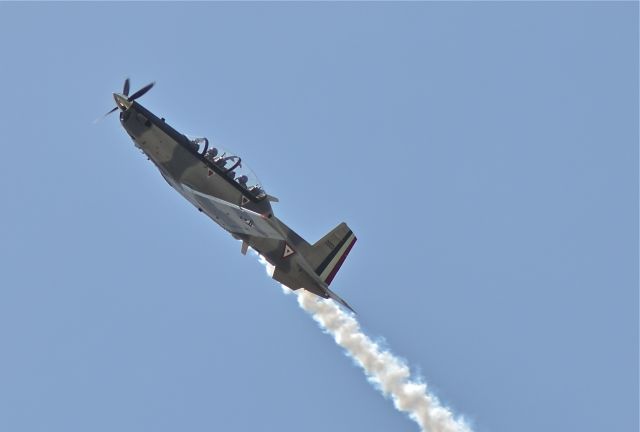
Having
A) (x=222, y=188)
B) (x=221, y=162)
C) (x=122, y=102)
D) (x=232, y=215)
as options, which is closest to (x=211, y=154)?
(x=221, y=162)

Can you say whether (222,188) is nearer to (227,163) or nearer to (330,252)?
(227,163)

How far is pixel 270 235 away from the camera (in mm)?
58250

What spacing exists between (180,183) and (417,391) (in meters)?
13.5

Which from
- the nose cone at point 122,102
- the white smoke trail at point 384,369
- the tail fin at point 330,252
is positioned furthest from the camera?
the white smoke trail at point 384,369

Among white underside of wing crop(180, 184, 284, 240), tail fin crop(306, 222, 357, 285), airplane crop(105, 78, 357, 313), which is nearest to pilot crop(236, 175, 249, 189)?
airplane crop(105, 78, 357, 313)

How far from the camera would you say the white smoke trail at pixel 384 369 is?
6306 centimetres

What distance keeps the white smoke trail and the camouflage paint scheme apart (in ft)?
16.8

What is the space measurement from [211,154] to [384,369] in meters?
12.2

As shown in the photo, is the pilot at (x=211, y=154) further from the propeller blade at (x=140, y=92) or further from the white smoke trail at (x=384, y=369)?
the white smoke trail at (x=384, y=369)

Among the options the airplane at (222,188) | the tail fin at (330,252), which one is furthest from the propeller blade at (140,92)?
the tail fin at (330,252)

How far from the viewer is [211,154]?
190 feet

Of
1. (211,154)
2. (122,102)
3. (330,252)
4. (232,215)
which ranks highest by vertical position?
(330,252)

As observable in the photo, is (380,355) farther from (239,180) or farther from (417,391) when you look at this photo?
(239,180)

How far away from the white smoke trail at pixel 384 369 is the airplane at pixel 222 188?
5.15 metres
